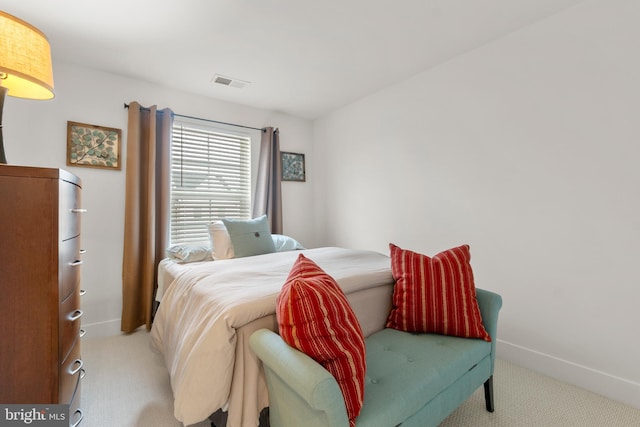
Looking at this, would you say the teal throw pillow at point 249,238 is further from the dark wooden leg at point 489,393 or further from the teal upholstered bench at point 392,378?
the dark wooden leg at point 489,393

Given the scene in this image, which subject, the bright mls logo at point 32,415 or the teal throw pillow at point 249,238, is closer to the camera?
the bright mls logo at point 32,415

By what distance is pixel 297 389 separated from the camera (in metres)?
0.91

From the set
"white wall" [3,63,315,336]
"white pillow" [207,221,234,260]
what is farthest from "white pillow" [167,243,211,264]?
"white wall" [3,63,315,336]

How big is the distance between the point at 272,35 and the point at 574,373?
309cm

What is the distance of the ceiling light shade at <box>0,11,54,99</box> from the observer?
107 centimetres

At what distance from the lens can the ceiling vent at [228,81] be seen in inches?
108

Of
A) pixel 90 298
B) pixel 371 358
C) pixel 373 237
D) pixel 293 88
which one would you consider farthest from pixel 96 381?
pixel 293 88

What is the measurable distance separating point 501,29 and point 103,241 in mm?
3670

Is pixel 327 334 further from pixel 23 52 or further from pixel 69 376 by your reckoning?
pixel 23 52

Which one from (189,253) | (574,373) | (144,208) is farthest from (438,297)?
(144,208)

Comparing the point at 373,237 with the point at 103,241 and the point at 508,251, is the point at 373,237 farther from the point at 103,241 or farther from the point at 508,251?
the point at 103,241

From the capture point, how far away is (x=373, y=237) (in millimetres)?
3211

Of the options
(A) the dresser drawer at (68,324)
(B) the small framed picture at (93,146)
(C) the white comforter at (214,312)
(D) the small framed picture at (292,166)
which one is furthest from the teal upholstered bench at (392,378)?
(D) the small framed picture at (292,166)

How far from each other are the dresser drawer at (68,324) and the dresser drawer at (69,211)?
277 millimetres
